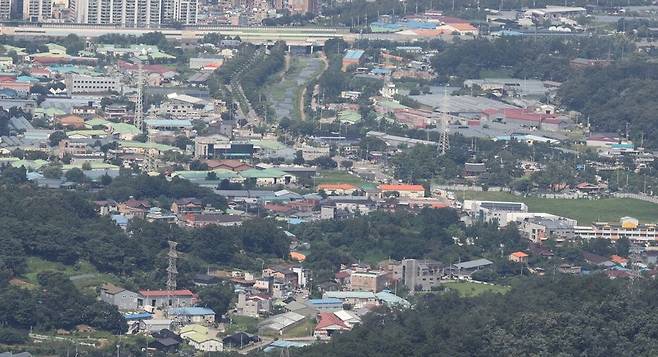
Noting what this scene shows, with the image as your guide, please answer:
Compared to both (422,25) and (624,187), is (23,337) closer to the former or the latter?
(624,187)

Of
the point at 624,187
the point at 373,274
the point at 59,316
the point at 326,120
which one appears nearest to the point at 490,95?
the point at 326,120

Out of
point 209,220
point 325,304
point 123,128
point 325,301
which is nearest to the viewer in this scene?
point 325,304

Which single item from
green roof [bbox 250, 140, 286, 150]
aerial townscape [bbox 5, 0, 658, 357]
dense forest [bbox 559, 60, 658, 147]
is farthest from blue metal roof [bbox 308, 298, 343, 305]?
dense forest [bbox 559, 60, 658, 147]

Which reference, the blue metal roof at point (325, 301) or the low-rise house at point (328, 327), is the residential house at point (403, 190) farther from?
the low-rise house at point (328, 327)

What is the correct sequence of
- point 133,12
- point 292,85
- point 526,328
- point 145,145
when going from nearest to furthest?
point 526,328 → point 145,145 → point 292,85 → point 133,12

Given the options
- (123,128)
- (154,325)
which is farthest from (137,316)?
(123,128)

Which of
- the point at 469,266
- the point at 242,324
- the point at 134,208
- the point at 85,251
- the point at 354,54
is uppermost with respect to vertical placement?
the point at 354,54

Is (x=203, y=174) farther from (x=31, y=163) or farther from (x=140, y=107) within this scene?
(x=140, y=107)
